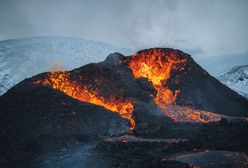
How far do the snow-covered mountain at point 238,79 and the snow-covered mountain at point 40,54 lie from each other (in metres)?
61.6

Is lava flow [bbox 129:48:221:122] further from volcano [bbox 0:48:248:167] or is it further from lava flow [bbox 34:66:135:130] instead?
lava flow [bbox 34:66:135:130]

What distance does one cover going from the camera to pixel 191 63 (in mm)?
36969

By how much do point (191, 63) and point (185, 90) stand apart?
5331 mm

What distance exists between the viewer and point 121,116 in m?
23.8

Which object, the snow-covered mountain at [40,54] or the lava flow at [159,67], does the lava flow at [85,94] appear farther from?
the snow-covered mountain at [40,54]

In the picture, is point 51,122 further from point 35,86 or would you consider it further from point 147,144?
point 147,144

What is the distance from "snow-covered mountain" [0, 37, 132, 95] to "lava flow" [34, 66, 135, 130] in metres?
70.9

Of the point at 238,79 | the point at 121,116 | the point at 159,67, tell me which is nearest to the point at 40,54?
the point at 238,79

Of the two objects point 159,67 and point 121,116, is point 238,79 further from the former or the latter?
point 121,116

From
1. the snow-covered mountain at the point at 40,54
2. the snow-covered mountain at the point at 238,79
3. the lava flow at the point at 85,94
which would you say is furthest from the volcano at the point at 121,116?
the snow-covered mountain at the point at 40,54

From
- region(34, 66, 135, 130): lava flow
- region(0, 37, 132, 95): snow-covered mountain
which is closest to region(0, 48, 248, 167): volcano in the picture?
Answer: region(34, 66, 135, 130): lava flow

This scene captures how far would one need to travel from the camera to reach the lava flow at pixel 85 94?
26.2 meters

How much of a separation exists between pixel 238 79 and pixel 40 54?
3392 inches

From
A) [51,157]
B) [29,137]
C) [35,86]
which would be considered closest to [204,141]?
[51,157]
